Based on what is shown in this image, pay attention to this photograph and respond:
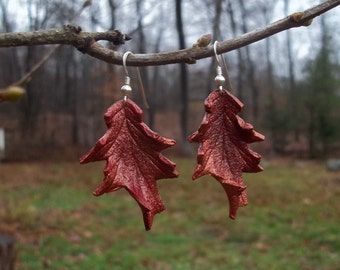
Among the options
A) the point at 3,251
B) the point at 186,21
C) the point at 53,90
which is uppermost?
the point at 186,21

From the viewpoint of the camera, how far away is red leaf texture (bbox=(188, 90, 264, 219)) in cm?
68

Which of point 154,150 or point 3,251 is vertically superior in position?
point 154,150

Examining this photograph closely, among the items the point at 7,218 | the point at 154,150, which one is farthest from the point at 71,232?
the point at 154,150

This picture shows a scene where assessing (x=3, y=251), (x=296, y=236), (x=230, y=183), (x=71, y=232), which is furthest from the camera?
(x=71, y=232)

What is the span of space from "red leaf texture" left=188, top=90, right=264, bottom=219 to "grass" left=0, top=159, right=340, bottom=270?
17.1 ft

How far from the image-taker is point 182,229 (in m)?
7.61

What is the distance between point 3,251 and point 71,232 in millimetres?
2661

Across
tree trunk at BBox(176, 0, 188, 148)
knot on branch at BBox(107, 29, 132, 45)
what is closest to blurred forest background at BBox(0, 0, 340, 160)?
tree trunk at BBox(176, 0, 188, 148)

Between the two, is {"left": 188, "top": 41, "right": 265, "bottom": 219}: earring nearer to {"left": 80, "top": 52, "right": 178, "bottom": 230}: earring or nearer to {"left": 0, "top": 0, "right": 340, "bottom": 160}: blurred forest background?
{"left": 80, "top": 52, "right": 178, "bottom": 230}: earring

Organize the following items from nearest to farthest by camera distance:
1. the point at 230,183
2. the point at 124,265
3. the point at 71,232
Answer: the point at 230,183 < the point at 124,265 < the point at 71,232

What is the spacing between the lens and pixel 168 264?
5863 mm

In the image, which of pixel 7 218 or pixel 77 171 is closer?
pixel 7 218

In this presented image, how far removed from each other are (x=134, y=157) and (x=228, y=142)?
14cm

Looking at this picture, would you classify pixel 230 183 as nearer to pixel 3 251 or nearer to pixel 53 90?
pixel 3 251
